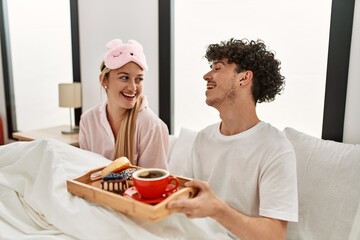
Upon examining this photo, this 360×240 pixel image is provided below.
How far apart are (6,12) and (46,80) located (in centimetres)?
91

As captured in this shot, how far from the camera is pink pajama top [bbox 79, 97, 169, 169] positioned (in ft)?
5.53

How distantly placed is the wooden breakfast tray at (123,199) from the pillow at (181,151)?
876mm

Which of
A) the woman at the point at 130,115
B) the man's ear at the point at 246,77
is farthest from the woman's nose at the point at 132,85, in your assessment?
the man's ear at the point at 246,77

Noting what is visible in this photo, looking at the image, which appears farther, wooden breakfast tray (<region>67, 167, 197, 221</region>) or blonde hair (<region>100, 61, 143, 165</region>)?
blonde hair (<region>100, 61, 143, 165</region>)

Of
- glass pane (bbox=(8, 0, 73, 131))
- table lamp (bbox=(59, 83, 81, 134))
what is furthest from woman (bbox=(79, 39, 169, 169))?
glass pane (bbox=(8, 0, 73, 131))

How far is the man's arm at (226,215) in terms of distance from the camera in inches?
32.3

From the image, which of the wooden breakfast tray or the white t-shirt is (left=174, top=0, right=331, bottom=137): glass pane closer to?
the white t-shirt

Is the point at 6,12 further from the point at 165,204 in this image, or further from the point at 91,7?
the point at 165,204

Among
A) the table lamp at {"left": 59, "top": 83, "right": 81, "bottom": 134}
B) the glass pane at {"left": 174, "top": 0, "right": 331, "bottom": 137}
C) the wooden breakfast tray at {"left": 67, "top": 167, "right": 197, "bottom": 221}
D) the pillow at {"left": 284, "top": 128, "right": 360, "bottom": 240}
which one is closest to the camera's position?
the wooden breakfast tray at {"left": 67, "top": 167, "right": 197, "bottom": 221}

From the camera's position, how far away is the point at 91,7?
2.75 m

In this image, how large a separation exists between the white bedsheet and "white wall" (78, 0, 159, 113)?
1.27 m

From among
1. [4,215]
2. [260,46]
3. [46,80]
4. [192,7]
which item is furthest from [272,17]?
[46,80]

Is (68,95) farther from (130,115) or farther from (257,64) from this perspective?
(257,64)

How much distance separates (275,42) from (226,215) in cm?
135
